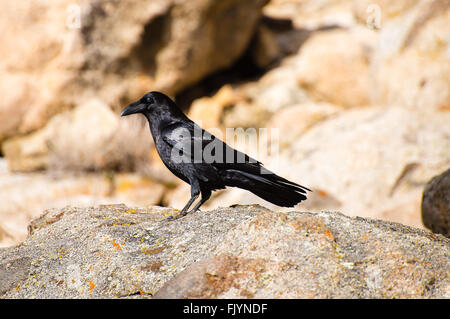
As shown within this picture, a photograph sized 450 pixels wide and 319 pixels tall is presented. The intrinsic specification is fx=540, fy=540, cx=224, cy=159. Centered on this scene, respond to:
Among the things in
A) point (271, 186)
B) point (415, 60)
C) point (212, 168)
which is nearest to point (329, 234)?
point (271, 186)

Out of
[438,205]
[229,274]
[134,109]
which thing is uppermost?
[134,109]

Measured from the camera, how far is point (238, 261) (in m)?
3.00

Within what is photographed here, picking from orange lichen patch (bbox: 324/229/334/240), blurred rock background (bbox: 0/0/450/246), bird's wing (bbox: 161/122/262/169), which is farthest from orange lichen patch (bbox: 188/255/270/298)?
blurred rock background (bbox: 0/0/450/246)

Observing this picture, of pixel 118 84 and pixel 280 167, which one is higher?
pixel 118 84

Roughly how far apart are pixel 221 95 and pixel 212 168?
856 centimetres

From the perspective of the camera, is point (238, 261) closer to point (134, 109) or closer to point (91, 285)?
point (91, 285)

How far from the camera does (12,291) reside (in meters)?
3.30

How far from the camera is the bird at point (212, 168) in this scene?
4.59 metres

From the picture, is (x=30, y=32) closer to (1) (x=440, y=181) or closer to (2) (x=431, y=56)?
(2) (x=431, y=56)

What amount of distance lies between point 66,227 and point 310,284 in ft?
6.75

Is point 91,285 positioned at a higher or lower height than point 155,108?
lower

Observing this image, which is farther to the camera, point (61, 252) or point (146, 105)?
point (146, 105)

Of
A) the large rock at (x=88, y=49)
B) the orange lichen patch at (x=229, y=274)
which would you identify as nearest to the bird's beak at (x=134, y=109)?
the orange lichen patch at (x=229, y=274)
